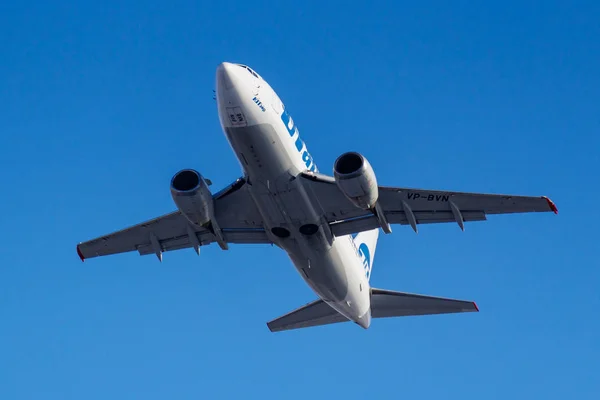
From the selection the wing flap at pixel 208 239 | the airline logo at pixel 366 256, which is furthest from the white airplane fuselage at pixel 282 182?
the airline logo at pixel 366 256

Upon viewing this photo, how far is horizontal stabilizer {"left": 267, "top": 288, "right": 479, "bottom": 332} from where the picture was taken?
3338 cm

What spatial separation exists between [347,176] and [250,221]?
17.4 ft

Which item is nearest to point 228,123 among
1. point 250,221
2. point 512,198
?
point 250,221

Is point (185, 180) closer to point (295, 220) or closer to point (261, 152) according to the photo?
point (261, 152)

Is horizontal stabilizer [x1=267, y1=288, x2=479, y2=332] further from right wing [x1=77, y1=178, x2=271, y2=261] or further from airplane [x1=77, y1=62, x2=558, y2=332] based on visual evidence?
right wing [x1=77, y1=178, x2=271, y2=261]

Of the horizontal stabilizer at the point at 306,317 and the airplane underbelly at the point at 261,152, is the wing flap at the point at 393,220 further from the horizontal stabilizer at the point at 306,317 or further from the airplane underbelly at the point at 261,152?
the horizontal stabilizer at the point at 306,317

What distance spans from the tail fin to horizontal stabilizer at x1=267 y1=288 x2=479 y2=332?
3.92 feet

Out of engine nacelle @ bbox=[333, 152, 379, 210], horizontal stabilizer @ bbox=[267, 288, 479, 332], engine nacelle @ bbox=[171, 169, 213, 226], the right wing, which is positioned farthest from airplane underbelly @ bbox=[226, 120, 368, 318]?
horizontal stabilizer @ bbox=[267, 288, 479, 332]

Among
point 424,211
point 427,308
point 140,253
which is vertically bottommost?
point 427,308

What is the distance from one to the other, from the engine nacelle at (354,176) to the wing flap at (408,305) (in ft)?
28.0

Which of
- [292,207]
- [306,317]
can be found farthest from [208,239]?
[306,317]

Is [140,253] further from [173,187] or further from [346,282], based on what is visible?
[346,282]

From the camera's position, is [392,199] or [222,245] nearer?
[392,199]

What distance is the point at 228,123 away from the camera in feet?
85.4
